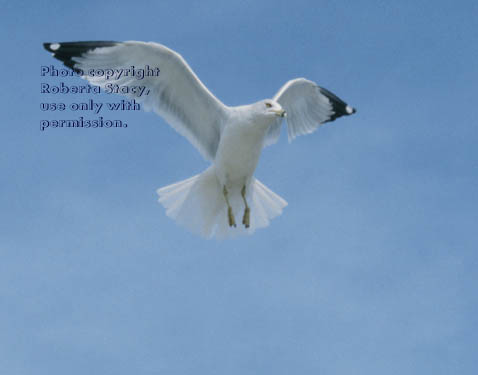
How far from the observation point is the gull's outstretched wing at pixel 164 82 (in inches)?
361

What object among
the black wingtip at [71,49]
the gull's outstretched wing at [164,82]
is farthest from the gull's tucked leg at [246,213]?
the black wingtip at [71,49]

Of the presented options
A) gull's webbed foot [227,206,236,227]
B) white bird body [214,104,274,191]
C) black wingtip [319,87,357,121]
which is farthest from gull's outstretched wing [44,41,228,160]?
black wingtip [319,87,357,121]

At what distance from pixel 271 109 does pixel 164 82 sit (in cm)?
125

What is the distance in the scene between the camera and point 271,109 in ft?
29.5

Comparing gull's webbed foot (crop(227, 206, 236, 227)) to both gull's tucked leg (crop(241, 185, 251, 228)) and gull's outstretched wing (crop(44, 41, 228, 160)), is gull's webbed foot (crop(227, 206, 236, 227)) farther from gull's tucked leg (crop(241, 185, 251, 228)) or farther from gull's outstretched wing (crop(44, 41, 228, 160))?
gull's outstretched wing (crop(44, 41, 228, 160))

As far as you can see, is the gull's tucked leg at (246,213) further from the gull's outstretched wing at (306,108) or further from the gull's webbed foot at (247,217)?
the gull's outstretched wing at (306,108)

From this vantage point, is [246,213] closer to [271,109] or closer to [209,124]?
[209,124]

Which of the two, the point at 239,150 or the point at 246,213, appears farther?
the point at 246,213

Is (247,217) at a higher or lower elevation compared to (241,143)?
lower

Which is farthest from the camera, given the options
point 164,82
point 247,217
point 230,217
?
point 247,217

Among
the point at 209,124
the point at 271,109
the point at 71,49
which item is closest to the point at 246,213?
the point at 209,124

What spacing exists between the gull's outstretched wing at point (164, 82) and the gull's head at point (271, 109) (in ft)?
1.84

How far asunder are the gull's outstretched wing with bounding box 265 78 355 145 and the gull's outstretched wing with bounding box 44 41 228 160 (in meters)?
0.91

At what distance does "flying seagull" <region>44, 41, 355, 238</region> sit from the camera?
9.12m
